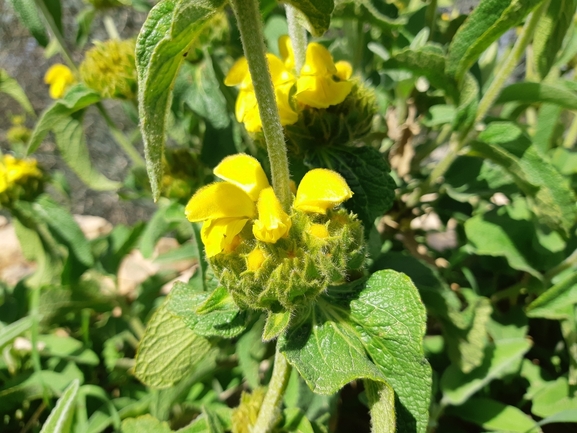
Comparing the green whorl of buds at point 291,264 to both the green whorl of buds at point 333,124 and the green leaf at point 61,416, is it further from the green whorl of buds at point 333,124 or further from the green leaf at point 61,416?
the green leaf at point 61,416

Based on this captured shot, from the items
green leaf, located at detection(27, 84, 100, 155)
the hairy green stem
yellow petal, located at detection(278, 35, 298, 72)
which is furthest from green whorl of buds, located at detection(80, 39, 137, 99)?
the hairy green stem

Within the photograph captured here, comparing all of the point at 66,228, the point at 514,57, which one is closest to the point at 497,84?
the point at 514,57

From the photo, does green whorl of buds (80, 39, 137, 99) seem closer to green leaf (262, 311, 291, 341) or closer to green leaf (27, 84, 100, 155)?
green leaf (27, 84, 100, 155)

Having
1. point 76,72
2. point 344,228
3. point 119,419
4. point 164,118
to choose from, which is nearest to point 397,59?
point 344,228

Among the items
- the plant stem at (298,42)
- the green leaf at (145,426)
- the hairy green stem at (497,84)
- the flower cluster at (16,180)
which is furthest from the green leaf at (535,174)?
the flower cluster at (16,180)

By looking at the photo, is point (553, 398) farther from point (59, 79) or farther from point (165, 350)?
point (59, 79)

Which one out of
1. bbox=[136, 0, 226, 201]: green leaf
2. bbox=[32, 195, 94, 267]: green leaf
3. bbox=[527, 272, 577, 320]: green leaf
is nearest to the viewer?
bbox=[136, 0, 226, 201]: green leaf
